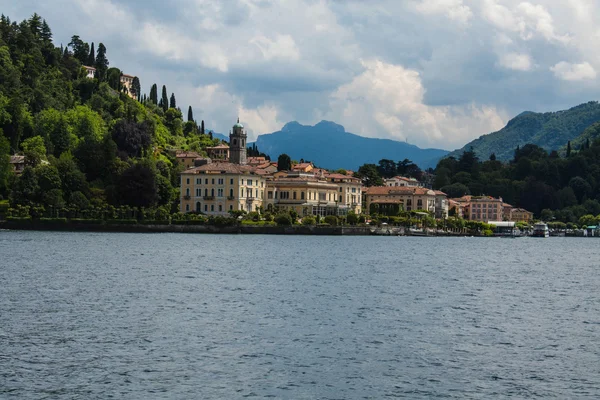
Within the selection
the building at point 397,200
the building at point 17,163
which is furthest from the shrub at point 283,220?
the building at point 397,200

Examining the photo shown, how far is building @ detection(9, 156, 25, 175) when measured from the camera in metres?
115

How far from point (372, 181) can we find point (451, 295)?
136639 millimetres

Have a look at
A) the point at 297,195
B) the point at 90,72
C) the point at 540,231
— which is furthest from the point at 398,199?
the point at 90,72

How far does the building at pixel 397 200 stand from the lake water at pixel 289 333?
327 ft

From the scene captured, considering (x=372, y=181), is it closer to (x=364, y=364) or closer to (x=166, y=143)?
(x=166, y=143)

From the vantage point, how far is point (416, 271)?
186 ft

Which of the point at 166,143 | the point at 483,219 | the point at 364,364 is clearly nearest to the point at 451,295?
the point at 364,364

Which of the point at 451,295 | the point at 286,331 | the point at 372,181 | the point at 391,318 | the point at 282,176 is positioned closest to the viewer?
the point at 286,331

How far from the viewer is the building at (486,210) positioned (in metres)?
190

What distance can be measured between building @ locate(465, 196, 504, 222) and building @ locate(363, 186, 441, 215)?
27.0m

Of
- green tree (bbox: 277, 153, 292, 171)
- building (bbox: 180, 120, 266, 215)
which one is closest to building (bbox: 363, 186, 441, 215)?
green tree (bbox: 277, 153, 292, 171)

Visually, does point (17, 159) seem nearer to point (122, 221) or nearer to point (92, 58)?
point (122, 221)

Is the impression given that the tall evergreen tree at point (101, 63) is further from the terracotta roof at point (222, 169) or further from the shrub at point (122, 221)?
the shrub at point (122, 221)

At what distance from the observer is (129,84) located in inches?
7490
